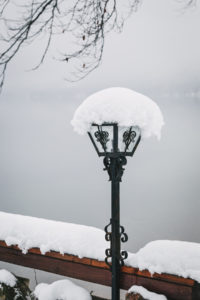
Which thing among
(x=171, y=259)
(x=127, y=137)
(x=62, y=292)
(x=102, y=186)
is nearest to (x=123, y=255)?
(x=171, y=259)

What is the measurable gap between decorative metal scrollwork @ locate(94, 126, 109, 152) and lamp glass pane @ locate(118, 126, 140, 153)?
9cm

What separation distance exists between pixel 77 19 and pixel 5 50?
70 cm

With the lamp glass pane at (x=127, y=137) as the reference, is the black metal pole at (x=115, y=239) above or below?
below

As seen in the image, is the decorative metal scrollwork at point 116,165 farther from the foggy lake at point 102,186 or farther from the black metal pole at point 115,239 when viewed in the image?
the foggy lake at point 102,186

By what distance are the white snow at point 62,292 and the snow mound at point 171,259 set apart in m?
0.39

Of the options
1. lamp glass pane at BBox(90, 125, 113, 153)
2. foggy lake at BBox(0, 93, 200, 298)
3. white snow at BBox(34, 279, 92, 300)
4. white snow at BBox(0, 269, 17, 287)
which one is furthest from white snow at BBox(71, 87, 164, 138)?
foggy lake at BBox(0, 93, 200, 298)

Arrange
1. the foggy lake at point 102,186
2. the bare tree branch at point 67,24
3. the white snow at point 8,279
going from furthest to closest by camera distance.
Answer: the foggy lake at point 102,186
the bare tree branch at point 67,24
the white snow at point 8,279

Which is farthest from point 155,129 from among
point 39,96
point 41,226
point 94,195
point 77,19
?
point 39,96

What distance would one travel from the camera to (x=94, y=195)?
1620 centimetres

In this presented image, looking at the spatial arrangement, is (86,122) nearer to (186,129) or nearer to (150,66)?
(186,129)

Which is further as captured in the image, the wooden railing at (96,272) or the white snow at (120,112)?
the white snow at (120,112)

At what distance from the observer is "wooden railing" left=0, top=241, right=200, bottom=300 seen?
5.28 ft

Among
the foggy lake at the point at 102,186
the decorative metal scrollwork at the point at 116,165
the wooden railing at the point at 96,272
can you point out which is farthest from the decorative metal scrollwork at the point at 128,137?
the foggy lake at the point at 102,186

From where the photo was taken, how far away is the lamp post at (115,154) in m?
1.80
